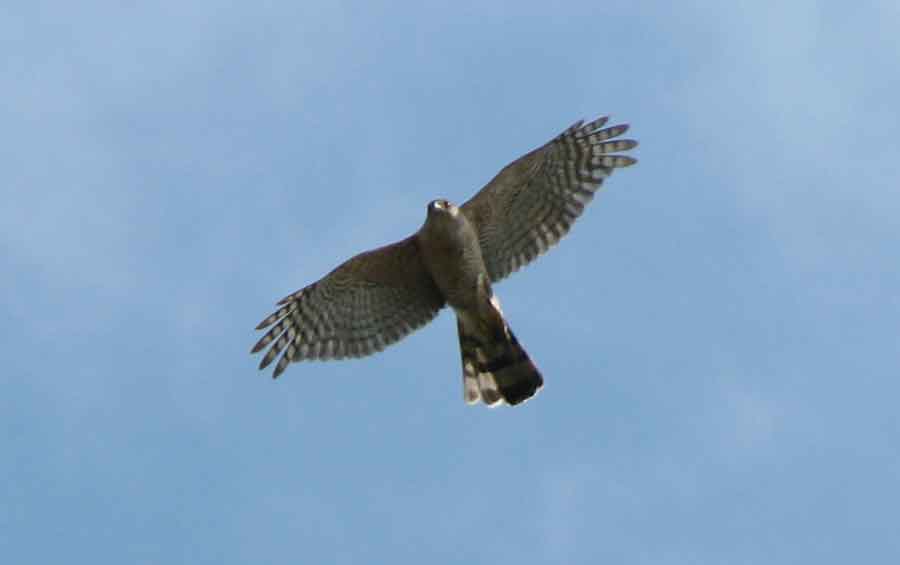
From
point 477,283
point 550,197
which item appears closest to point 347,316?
point 477,283

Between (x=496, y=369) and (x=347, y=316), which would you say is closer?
(x=496, y=369)

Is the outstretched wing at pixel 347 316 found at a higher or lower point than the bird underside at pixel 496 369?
higher

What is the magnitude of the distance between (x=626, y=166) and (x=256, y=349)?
4020mm

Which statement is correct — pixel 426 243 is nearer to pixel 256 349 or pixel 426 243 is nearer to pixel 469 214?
pixel 469 214

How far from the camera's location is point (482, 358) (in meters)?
14.6

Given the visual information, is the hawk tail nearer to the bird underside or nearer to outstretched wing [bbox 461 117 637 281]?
the bird underside

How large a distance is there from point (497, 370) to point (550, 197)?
1.74 m

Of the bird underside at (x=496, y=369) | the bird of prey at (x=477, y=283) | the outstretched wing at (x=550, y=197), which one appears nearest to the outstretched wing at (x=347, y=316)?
the bird of prey at (x=477, y=283)

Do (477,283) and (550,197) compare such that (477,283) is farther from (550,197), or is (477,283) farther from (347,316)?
(347,316)

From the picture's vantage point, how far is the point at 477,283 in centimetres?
1406

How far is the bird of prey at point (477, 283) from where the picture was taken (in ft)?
46.6

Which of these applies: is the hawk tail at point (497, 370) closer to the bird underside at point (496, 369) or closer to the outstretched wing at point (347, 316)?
the bird underside at point (496, 369)

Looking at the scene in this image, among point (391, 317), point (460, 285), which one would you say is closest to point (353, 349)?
point (391, 317)

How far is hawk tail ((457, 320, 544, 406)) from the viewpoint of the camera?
1446 centimetres
